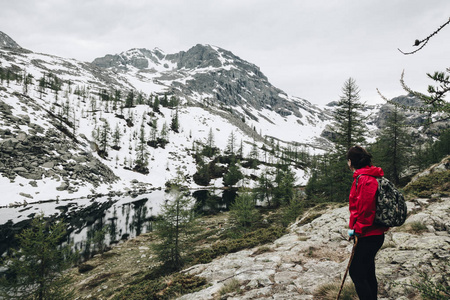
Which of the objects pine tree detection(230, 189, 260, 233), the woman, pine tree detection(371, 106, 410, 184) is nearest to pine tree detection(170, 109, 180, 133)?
pine tree detection(230, 189, 260, 233)

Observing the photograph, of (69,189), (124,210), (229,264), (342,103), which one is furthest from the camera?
(69,189)

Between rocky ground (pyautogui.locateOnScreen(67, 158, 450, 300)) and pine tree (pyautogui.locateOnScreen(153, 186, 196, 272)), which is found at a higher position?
rocky ground (pyautogui.locateOnScreen(67, 158, 450, 300))

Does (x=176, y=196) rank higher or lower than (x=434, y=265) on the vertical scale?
lower

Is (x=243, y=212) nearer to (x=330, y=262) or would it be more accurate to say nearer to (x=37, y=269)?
(x=330, y=262)

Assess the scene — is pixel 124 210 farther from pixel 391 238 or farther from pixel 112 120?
pixel 112 120

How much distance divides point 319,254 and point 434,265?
378 cm

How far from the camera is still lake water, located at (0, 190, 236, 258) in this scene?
85.4 feet

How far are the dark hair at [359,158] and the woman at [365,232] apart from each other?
0.49 feet

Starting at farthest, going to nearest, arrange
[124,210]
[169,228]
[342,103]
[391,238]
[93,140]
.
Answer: [93,140]
[124,210]
[342,103]
[169,228]
[391,238]

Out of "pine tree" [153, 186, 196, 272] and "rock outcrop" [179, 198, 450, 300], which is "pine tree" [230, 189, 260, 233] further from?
"rock outcrop" [179, 198, 450, 300]

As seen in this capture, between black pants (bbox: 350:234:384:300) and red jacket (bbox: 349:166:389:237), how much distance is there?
0.14m

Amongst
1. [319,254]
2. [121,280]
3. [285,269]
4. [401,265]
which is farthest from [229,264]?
[121,280]

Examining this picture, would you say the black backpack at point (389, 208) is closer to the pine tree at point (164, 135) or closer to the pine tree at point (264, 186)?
the pine tree at point (264, 186)

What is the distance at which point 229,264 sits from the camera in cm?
888
